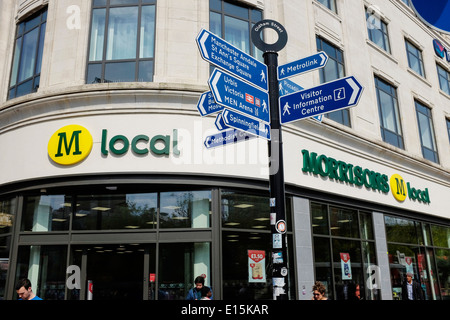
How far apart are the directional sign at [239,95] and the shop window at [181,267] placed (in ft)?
16.0

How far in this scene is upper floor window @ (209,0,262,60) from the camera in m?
12.1

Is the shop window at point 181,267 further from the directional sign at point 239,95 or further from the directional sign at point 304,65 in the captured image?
the directional sign at point 304,65

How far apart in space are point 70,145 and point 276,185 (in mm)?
6441

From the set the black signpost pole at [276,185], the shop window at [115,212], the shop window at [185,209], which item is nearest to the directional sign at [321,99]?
the black signpost pole at [276,185]

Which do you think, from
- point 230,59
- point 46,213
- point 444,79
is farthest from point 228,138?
point 444,79

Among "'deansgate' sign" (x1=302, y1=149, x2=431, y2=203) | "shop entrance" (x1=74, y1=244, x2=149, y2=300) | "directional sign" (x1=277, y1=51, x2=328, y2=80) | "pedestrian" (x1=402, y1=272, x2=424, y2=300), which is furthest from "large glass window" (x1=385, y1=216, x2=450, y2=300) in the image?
"directional sign" (x1=277, y1=51, x2=328, y2=80)

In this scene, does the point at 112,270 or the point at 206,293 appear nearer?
the point at 206,293

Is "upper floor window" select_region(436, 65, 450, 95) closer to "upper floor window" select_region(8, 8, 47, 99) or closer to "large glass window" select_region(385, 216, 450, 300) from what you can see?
"large glass window" select_region(385, 216, 450, 300)

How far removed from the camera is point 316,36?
48.1 feet

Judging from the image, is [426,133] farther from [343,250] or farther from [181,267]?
[181,267]

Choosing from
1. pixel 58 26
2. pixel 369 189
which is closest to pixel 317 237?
pixel 369 189

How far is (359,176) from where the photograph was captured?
1420 centimetres

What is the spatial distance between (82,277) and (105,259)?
672 millimetres
